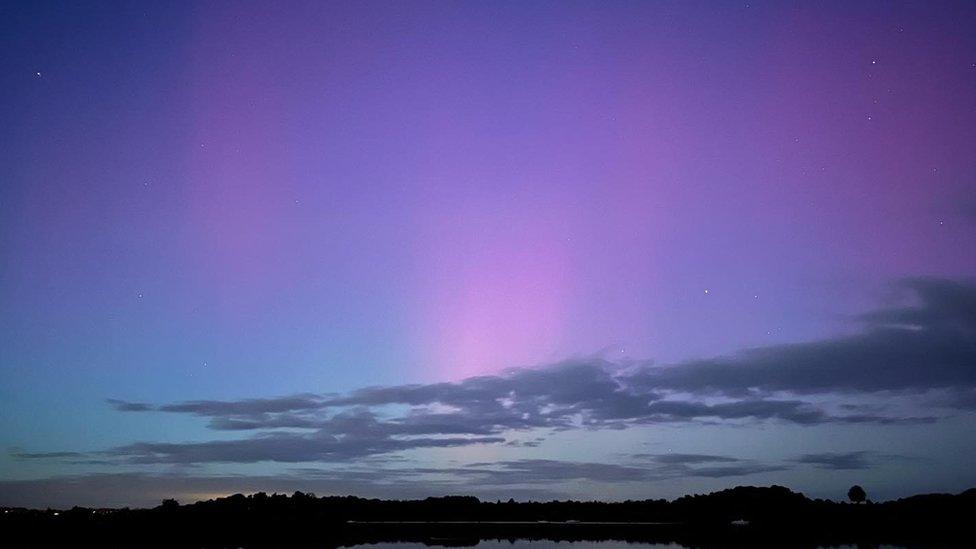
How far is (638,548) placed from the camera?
100m

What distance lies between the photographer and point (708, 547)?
96.6m

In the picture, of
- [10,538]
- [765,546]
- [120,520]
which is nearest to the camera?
[765,546]

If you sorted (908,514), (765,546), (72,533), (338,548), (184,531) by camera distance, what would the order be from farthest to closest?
(908,514), (184,531), (72,533), (338,548), (765,546)

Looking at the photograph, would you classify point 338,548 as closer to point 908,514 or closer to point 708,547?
point 708,547

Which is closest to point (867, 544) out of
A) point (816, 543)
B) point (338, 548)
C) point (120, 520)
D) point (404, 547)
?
point (816, 543)

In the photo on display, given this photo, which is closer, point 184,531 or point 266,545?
point 266,545

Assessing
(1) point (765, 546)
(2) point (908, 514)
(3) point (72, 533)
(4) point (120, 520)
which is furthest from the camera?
(2) point (908, 514)

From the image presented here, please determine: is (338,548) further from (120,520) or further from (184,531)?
(120,520)

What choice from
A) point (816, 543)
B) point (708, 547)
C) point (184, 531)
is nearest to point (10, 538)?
point (184, 531)

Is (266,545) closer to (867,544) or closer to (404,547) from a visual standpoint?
(404,547)

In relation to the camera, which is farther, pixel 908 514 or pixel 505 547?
pixel 908 514

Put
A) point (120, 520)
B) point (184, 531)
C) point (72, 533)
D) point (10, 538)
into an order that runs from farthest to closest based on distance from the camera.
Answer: point (120, 520) < point (184, 531) < point (72, 533) < point (10, 538)

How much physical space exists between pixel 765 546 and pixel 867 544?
19836mm

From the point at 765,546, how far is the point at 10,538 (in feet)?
355
